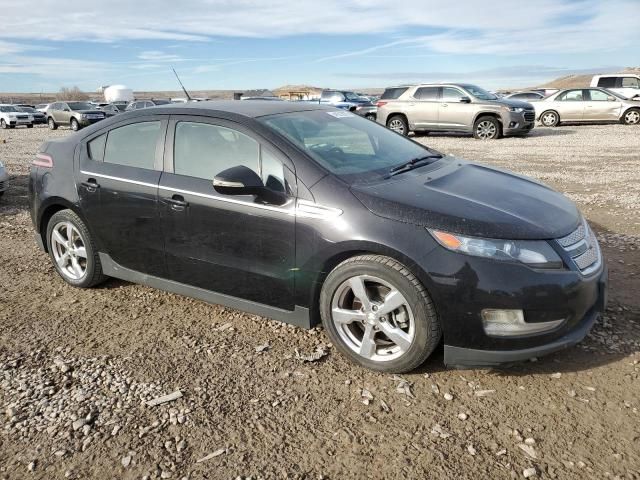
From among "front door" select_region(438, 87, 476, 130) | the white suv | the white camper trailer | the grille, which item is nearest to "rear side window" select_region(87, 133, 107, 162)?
the grille

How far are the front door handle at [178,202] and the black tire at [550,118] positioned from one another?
21.2 meters

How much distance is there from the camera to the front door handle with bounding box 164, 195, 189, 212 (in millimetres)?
3565

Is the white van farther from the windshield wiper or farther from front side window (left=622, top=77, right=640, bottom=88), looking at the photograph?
the windshield wiper

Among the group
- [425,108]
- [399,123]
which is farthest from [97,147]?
[399,123]

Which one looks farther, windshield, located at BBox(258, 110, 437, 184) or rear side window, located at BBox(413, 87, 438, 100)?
rear side window, located at BBox(413, 87, 438, 100)

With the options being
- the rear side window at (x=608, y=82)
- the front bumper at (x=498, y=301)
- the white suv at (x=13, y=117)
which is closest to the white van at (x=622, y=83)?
the rear side window at (x=608, y=82)

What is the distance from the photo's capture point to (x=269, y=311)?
135 inches

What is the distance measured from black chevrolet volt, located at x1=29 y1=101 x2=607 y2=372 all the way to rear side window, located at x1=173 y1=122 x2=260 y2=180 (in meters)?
0.01

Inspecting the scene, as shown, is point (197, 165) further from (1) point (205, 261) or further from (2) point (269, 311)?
(2) point (269, 311)

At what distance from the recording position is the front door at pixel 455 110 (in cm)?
1675

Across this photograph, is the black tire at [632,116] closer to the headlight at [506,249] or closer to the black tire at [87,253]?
the headlight at [506,249]

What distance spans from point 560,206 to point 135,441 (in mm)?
2838

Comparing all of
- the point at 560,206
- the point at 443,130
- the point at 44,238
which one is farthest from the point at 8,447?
the point at 443,130

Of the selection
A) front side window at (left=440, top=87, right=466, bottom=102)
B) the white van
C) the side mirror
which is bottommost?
the side mirror
